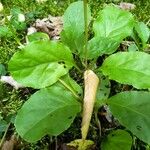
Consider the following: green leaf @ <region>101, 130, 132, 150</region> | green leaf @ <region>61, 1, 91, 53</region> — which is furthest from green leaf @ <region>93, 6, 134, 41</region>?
green leaf @ <region>101, 130, 132, 150</region>

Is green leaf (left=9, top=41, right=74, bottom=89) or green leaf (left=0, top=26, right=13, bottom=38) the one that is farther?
green leaf (left=0, top=26, right=13, bottom=38)

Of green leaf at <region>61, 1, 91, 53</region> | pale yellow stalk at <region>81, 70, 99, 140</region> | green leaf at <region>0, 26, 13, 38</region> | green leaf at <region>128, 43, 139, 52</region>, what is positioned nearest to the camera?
pale yellow stalk at <region>81, 70, 99, 140</region>

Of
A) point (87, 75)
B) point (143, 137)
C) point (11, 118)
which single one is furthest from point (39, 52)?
point (143, 137)

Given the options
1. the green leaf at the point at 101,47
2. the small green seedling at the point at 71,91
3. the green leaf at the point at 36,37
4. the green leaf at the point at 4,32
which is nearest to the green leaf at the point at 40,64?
the small green seedling at the point at 71,91

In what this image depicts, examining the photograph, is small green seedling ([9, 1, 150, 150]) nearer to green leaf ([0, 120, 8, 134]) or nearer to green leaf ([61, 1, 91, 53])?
green leaf ([61, 1, 91, 53])

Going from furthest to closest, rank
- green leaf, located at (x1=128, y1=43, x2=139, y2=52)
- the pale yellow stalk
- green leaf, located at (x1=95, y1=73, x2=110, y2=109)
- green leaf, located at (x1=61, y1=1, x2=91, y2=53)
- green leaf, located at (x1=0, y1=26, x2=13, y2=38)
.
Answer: green leaf, located at (x1=0, y1=26, x2=13, y2=38)
green leaf, located at (x1=128, y1=43, x2=139, y2=52)
green leaf, located at (x1=61, y1=1, x2=91, y2=53)
green leaf, located at (x1=95, y1=73, x2=110, y2=109)
the pale yellow stalk

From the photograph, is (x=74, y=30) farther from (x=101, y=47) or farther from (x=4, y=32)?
(x=4, y=32)

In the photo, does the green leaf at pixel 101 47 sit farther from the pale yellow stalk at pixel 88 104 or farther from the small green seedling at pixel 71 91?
the pale yellow stalk at pixel 88 104
